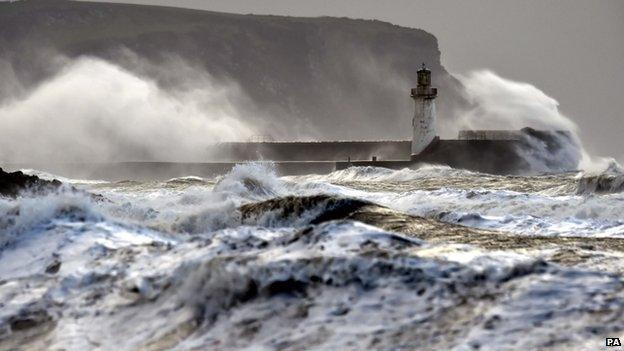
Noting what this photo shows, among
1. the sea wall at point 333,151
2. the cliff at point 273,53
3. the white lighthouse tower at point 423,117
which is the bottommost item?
the sea wall at point 333,151

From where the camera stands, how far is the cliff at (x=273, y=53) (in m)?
107

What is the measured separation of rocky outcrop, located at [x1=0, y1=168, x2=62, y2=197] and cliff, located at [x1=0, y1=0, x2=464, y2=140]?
287 ft

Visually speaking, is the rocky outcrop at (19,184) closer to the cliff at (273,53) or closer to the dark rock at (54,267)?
the dark rock at (54,267)

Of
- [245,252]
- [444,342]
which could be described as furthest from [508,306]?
[245,252]

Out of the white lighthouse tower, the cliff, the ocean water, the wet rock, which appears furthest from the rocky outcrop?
the cliff

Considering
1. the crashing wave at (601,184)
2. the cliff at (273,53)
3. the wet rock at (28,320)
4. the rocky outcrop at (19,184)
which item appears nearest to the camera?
the wet rock at (28,320)

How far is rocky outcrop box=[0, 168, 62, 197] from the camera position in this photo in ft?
37.1

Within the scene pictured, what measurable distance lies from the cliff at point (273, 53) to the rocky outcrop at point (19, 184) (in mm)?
87483

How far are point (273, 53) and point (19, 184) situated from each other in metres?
104

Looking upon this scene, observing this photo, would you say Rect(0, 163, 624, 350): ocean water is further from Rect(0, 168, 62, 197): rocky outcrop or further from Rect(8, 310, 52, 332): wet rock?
Rect(0, 168, 62, 197): rocky outcrop

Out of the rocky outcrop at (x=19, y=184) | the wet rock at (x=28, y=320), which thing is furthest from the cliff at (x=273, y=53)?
the wet rock at (x=28, y=320)

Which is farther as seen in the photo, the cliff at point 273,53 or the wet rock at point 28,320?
the cliff at point 273,53

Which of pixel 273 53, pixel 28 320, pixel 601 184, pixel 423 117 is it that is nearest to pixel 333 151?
pixel 423 117

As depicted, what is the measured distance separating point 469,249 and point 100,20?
117506 mm
